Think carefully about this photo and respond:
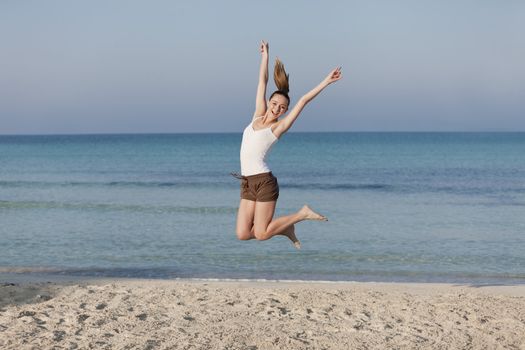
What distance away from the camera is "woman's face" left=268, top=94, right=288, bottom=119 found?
8.16 meters

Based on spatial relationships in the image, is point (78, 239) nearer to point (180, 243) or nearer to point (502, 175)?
point (180, 243)

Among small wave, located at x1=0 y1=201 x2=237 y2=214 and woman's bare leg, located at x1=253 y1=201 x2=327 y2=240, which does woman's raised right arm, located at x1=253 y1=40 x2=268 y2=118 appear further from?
small wave, located at x1=0 y1=201 x2=237 y2=214

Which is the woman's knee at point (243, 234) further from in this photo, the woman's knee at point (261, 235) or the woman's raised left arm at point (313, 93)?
the woman's raised left arm at point (313, 93)

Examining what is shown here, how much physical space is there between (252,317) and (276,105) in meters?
2.41

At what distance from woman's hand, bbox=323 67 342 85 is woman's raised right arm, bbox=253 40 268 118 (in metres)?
0.94

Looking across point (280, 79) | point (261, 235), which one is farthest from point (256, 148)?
point (261, 235)

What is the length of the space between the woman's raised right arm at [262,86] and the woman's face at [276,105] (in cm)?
24

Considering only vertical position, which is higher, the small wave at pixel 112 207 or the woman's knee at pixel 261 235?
the woman's knee at pixel 261 235

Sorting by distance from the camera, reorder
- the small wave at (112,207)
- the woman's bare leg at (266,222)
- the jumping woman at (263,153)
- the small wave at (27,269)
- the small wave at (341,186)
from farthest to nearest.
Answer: the small wave at (341,186) → the small wave at (112,207) → the small wave at (27,269) → the woman's bare leg at (266,222) → the jumping woman at (263,153)

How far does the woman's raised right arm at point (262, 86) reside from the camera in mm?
8438

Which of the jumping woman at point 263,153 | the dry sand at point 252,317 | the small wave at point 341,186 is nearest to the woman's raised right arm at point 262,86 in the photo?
the jumping woman at point 263,153

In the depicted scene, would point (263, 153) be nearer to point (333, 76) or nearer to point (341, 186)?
point (333, 76)

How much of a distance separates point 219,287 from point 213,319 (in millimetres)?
2329

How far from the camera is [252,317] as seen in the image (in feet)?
28.8
